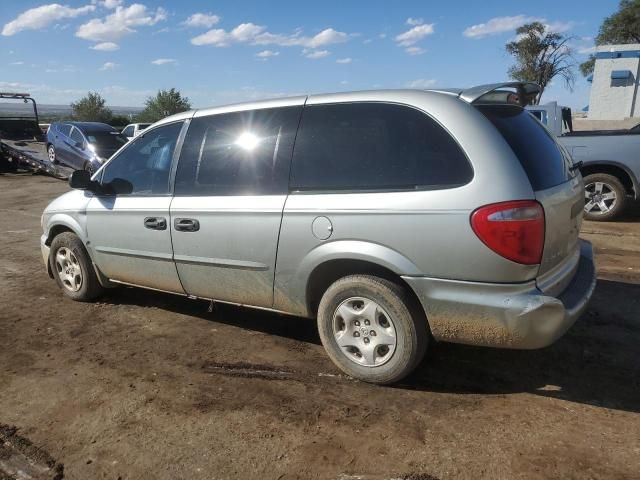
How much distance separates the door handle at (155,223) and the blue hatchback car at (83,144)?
1196cm

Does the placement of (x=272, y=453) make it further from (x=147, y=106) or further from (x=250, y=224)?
(x=147, y=106)

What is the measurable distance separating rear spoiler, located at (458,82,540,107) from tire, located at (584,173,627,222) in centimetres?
541

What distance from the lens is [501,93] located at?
3.42 metres

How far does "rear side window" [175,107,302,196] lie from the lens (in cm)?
366

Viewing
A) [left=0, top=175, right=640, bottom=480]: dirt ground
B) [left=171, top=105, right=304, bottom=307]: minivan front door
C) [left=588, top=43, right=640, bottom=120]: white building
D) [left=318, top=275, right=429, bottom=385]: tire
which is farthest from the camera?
[left=588, top=43, right=640, bottom=120]: white building

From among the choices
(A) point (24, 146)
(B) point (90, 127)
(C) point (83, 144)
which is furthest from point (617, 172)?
(A) point (24, 146)

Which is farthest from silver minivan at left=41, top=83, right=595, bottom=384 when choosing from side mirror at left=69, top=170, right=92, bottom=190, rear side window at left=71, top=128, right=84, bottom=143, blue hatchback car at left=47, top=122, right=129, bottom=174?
rear side window at left=71, top=128, right=84, bottom=143

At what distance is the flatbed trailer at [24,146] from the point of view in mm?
15398

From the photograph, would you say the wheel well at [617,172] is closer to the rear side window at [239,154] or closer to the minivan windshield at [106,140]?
the rear side window at [239,154]

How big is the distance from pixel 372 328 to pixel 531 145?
A: 1493 mm

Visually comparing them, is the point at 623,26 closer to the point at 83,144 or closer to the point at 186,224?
the point at 83,144

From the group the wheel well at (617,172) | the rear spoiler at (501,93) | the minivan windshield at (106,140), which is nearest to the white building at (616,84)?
the wheel well at (617,172)

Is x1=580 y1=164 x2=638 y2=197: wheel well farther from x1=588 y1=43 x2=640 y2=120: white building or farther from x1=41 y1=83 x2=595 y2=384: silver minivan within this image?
x1=588 y1=43 x2=640 y2=120: white building

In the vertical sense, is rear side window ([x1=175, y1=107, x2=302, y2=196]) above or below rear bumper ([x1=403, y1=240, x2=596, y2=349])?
above
